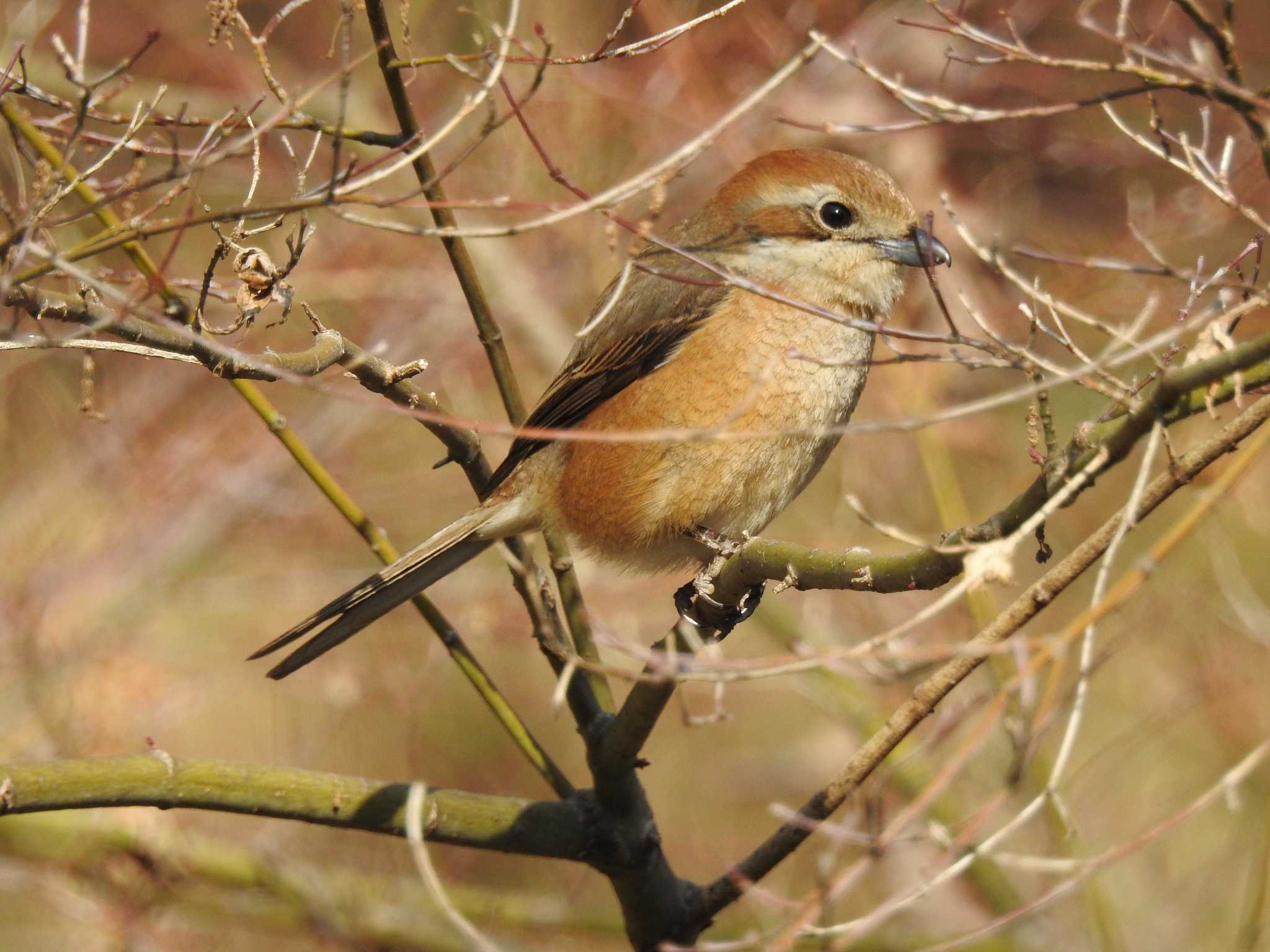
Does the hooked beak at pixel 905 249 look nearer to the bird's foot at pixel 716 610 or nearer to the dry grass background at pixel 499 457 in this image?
the bird's foot at pixel 716 610

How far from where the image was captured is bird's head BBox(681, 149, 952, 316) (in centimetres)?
355

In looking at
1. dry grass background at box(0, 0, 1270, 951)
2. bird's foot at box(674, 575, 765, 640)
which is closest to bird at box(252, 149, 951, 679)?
bird's foot at box(674, 575, 765, 640)

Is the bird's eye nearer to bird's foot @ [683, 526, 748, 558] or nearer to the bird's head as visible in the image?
the bird's head

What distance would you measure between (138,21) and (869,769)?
550 cm

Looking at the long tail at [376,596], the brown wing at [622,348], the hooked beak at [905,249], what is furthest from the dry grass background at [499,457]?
the hooked beak at [905,249]

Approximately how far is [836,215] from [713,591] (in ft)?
3.89

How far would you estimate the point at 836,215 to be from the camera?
3590mm

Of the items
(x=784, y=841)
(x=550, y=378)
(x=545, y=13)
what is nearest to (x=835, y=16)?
(x=545, y=13)

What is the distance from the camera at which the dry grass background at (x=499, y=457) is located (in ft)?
16.9

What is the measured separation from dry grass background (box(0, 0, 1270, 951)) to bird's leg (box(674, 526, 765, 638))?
1232 mm

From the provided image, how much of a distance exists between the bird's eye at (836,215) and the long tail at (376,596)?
128 cm

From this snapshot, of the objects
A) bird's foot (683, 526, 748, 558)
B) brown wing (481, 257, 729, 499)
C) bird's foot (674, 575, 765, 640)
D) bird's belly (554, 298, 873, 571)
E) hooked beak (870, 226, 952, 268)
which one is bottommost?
bird's foot (674, 575, 765, 640)

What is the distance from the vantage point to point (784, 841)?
2.66 m

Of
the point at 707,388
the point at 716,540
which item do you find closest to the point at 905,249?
the point at 707,388
